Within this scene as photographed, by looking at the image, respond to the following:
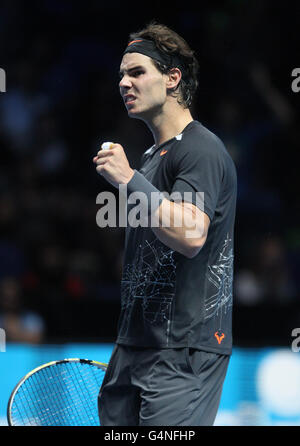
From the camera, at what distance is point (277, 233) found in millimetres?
7477

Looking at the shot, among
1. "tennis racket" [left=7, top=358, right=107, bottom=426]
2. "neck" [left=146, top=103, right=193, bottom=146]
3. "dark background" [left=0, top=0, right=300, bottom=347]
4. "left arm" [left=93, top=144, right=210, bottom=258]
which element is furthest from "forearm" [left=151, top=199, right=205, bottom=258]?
"dark background" [left=0, top=0, right=300, bottom=347]

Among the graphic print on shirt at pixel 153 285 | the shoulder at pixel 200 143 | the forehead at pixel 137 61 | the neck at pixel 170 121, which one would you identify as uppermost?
the forehead at pixel 137 61

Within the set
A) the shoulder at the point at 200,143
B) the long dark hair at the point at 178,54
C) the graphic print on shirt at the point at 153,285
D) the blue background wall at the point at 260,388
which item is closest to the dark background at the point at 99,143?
the blue background wall at the point at 260,388

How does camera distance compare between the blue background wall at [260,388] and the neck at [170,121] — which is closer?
the neck at [170,121]

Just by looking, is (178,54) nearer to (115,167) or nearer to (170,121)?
(170,121)

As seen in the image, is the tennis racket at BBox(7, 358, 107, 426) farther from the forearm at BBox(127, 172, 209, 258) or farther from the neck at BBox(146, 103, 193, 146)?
the neck at BBox(146, 103, 193, 146)

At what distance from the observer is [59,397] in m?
3.08

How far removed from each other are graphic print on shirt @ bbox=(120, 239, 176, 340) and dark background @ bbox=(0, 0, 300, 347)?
3.47 meters

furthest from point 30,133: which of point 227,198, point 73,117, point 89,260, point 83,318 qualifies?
point 227,198

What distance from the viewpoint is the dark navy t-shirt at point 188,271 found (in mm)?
2561

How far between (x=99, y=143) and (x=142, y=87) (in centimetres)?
553

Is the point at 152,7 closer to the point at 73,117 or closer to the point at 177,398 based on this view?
the point at 73,117

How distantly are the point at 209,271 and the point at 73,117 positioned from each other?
616 cm

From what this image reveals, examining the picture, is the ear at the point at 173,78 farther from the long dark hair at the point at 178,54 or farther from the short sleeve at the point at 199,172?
the short sleeve at the point at 199,172
